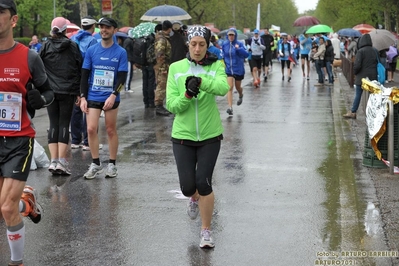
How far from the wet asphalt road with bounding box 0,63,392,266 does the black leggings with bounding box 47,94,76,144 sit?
1.68 ft

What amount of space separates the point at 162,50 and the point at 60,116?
23.9 feet

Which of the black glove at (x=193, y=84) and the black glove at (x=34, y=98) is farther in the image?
the black glove at (x=193, y=84)

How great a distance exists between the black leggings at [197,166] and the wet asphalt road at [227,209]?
1.68 ft

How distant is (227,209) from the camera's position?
7797mm

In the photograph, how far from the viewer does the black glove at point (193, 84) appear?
600 centimetres

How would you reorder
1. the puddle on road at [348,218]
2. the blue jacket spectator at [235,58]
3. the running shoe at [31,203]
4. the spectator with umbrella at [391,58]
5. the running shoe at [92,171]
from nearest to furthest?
1. the running shoe at [31,203]
2. the puddle on road at [348,218]
3. the running shoe at [92,171]
4. the blue jacket spectator at [235,58]
5. the spectator with umbrella at [391,58]

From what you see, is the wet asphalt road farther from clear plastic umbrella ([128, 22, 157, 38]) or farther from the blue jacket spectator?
clear plastic umbrella ([128, 22, 157, 38])

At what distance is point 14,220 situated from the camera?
18.3 feet

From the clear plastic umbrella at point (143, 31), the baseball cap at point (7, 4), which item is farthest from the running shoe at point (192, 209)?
the clear plastic umbrella at point (143, 31)

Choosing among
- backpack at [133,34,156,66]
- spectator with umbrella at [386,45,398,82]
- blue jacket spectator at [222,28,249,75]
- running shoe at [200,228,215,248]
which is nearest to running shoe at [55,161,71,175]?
running shoe at [200,228,215,248]

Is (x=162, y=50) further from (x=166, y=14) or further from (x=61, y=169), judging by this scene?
(x=61, y=169)

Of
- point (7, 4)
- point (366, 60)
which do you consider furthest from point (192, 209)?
point (366, 60)

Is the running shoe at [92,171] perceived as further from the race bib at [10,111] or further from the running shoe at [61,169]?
the race bib at [10,111]

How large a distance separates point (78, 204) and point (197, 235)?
1.78 m
